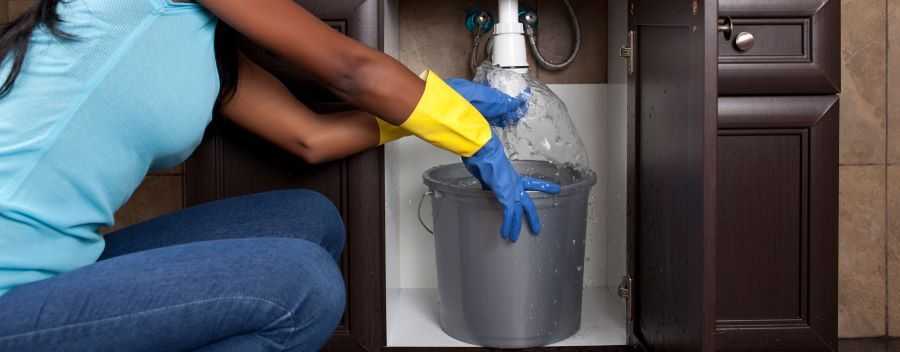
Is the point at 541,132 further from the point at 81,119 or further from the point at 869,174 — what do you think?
the point at 81,119

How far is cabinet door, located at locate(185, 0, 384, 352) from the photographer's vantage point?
1584 mm

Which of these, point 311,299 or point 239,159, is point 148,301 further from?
point 239,159

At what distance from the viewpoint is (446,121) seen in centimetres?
132

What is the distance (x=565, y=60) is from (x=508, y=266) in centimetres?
62

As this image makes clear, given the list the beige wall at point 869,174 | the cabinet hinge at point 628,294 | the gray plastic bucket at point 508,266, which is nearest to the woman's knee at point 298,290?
the gray plastic bucket at point 508,266

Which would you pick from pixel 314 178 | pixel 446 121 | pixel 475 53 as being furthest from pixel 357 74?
pixel 475 53

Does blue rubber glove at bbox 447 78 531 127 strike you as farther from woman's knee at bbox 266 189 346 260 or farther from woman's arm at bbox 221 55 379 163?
woman's knee at bbox 266 189 346 260

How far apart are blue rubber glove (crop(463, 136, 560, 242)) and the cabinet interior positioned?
0.35m

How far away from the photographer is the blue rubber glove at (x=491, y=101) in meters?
1.49

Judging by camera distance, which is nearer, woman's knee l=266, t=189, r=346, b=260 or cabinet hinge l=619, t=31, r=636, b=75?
woman's knee l=266, t=189, r=346, b=260

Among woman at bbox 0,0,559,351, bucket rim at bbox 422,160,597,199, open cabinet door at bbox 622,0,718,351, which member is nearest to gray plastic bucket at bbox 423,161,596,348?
bucket rim at bbox 422,160,597,199

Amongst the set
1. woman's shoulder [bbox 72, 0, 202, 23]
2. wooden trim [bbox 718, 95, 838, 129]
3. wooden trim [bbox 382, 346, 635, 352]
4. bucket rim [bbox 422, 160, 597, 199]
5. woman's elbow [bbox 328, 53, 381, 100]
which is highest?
woman's shoulder [bbox 72, 0, 202, 23]

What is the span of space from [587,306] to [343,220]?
65cm

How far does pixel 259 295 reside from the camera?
38.9 inches
